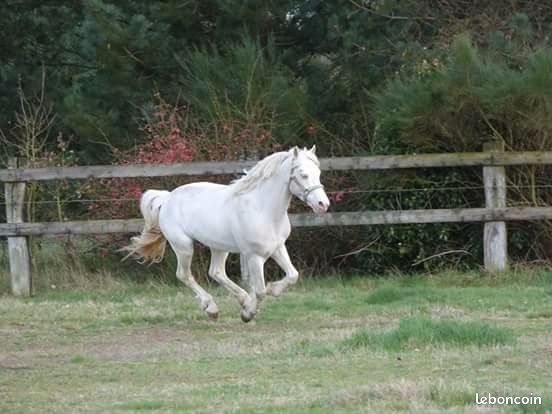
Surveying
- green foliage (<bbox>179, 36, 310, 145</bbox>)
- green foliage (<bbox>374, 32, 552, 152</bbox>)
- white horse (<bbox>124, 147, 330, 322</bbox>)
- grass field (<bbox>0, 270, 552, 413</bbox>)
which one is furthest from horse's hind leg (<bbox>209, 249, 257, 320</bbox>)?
green foliage (<bbox>374, 32, 552, 152</bbox>)

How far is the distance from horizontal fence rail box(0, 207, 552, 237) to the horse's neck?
3.14 metres

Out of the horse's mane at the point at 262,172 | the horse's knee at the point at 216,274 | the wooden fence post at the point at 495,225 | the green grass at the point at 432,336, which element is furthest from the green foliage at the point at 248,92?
the green grass at the point at 432,336

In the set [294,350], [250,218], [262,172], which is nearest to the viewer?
[294,350]

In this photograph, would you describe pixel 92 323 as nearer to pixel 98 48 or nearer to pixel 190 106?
pixel 190 106

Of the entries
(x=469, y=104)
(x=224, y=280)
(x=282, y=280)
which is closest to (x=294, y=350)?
(x=282, y=280)

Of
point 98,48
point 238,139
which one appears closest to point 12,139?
point 98,48

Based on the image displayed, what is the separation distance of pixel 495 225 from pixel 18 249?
596cm

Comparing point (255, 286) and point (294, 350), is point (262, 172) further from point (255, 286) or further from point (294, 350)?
point (294, 350)

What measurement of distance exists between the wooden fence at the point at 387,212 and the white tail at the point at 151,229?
1483mm

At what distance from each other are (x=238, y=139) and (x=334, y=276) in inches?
85.8

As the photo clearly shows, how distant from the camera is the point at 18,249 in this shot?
15266 millimetres

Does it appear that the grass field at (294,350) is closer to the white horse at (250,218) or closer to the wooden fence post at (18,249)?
the white horse at (250,218)

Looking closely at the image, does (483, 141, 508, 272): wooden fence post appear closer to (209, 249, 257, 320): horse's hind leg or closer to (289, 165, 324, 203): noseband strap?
(209, 249, 257, 320): horse's hind leg

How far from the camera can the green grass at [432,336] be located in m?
9.41
